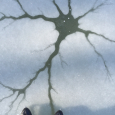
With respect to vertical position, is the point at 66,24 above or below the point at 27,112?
above

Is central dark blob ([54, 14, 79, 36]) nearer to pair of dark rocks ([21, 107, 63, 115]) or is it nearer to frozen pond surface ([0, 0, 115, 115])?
frozen pond surface ([0, 0, 115, 115])

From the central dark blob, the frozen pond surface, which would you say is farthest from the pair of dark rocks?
the central dark blob

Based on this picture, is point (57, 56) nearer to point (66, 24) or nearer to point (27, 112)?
point (66, 24)

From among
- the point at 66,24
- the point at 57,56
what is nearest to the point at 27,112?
the point at 57,56

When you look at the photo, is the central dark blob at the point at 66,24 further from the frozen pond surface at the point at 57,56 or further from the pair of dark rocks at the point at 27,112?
the pair of dark rocks at the point at 27,112

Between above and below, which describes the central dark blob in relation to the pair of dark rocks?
above

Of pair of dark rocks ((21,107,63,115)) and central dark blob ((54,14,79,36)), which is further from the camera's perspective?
central dark blob ((54,14,79,36))

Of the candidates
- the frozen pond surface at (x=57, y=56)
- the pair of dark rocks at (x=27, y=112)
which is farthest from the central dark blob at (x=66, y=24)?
the pair of dark rocks at (x=27, y=112)

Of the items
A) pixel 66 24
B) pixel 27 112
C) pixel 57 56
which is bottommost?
pixel 27 112

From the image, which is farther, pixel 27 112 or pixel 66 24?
pixel 66 24
